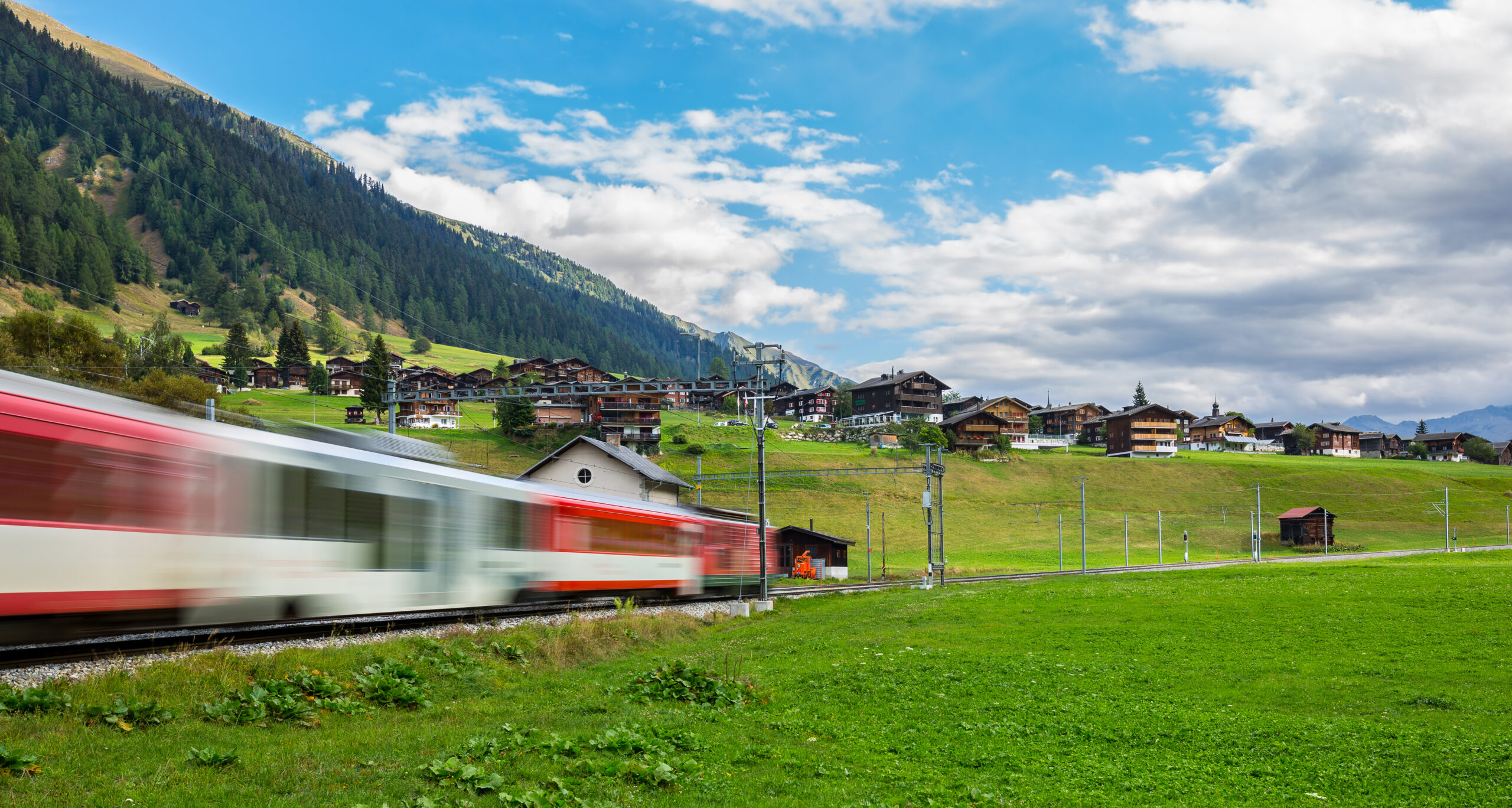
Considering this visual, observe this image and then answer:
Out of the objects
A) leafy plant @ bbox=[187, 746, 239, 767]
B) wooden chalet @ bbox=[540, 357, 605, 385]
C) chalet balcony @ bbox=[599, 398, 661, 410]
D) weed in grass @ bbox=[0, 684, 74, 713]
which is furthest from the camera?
wooden chalet @ bbox=[540, 357, 605, 385]

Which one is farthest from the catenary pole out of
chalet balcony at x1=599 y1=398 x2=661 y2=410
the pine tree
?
the pine tree

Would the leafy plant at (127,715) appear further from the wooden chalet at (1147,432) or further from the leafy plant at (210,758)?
the wooden chalet at (1147,432)

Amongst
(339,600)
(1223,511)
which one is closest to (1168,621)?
(339,600)

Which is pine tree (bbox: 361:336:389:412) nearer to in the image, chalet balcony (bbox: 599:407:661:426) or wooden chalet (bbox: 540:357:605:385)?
chalet balcony (bbox: 599:407:661:426)

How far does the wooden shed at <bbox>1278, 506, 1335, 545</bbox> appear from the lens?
7725 centimetres

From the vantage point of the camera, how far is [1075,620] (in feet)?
72.5

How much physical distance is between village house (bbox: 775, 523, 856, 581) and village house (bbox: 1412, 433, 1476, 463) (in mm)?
144008

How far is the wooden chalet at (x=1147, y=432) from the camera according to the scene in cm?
13450

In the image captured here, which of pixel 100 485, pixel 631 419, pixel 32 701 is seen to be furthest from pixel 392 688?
pixel 631 419

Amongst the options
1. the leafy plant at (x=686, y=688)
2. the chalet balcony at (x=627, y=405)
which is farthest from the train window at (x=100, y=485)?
the chalet balcony at (x=627, y=405)

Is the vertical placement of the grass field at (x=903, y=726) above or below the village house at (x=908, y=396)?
below

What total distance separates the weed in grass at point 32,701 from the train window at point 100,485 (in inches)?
137

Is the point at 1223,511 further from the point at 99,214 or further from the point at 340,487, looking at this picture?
the point at 99,214

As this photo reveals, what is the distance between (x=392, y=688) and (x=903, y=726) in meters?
7.43
